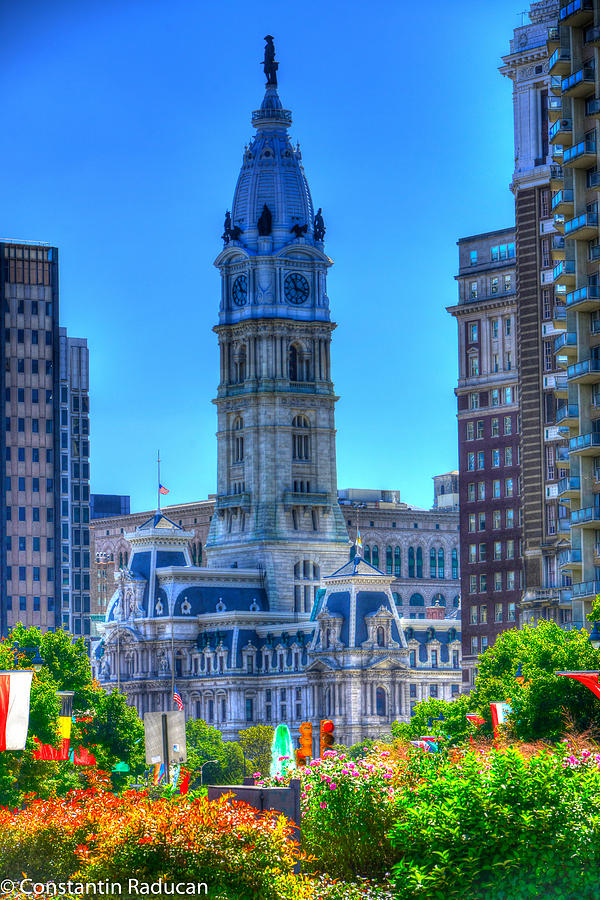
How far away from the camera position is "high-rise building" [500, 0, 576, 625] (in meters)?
154

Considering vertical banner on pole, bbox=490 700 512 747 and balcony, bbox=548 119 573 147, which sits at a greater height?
balcony, bbox=548 119 573 147

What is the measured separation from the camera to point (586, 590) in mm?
106938

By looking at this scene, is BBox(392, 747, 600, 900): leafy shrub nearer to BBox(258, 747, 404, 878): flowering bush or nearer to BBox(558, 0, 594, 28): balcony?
BBox(258, 747, 404, 878): flowering bush

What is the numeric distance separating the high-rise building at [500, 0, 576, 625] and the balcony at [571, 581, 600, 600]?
137ft

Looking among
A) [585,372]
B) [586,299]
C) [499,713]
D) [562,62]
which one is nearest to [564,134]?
[562,62]

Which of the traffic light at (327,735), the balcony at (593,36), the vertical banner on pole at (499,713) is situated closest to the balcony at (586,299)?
the balcony at (593,36)

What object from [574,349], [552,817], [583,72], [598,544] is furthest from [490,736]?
[552,817]

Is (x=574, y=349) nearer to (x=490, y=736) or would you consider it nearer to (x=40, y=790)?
(x=490, y=736)

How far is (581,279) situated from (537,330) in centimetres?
4897

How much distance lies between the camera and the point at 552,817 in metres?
49.8

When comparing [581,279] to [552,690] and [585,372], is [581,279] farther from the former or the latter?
[552,690]

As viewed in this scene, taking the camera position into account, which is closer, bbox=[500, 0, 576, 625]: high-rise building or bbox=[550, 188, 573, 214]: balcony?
bbox=[550, 188, 573, 214]: balcony

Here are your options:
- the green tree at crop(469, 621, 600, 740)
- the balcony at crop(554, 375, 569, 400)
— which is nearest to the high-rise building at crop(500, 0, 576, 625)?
the balcony at crop(554, 375, 569, 400)

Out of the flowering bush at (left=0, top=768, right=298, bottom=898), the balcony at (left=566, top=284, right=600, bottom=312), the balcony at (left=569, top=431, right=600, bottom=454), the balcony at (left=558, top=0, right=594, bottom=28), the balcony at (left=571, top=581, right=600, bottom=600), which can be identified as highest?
the balcony at (left=558, top=0, right=594, bottom=28)
